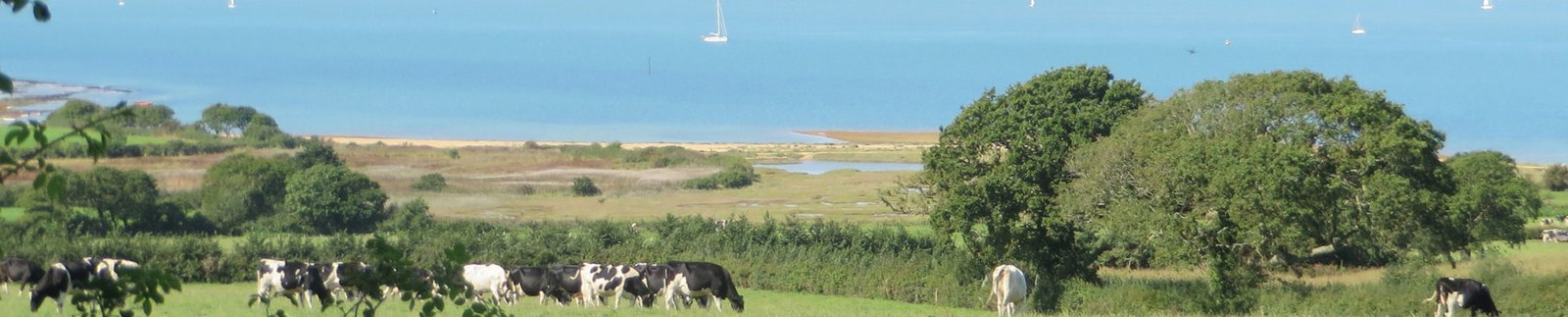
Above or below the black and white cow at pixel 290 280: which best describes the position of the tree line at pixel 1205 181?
above

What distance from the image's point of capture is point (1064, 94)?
32.0 metres

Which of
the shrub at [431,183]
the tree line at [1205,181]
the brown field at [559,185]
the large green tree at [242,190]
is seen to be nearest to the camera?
the tree line at [1205,181]

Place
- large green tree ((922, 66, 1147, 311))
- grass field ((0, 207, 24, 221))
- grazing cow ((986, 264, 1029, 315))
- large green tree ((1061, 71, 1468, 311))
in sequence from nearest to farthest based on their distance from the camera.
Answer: grazing cow ((986, 264, 1029, 315)), large green tree ((1061, 71, 1468, 311)), large green tree ((922, 66, 1147, 311)), grass field ((0, 207, 24, 221))

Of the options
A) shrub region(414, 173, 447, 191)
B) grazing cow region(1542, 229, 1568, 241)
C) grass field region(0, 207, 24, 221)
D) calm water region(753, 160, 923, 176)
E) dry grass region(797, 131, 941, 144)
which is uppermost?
dry grass region(797, 131, 941, 144)

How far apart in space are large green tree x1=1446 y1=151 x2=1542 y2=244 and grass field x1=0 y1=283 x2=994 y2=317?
334 inches

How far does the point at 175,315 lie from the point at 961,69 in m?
157

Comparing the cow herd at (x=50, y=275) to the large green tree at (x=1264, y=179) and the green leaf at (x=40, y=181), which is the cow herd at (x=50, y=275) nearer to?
the green leaf at (x=40, y=181)

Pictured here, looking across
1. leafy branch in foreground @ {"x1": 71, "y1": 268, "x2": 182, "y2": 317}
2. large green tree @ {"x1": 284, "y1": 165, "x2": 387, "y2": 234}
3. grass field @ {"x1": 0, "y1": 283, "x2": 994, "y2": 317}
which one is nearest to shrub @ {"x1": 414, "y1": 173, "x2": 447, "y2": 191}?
large green tree @ {"x1": 284, "y1": 165, "x2": 387, "y2": 234}

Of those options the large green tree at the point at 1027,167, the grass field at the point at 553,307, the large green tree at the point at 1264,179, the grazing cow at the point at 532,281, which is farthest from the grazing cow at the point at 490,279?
the large green tree at the point at 1264,179

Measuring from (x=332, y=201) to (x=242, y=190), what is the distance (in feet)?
12.5

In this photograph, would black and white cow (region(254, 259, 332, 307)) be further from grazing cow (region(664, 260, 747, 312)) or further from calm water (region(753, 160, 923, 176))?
calm water (region(753, 160, 923, 176))

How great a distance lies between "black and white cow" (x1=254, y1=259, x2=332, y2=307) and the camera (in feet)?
78.1

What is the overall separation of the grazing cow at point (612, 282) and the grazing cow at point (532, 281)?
674mm

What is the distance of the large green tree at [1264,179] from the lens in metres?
26.8
